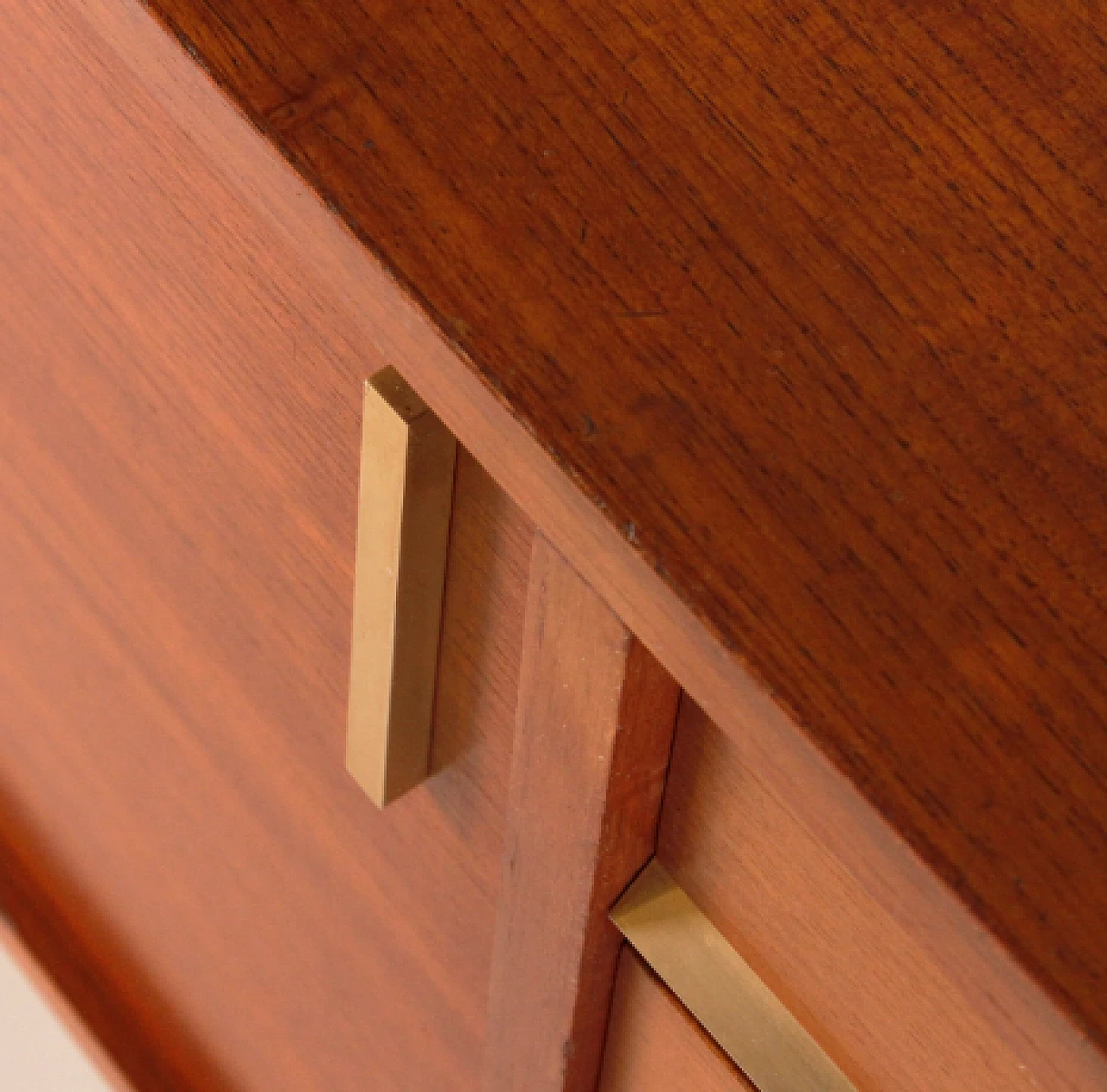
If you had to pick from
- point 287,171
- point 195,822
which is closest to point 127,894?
point 195,822

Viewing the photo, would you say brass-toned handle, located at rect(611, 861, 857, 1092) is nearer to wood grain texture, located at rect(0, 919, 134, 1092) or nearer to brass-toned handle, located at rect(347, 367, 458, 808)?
brass-toned handle, located at rect(347, 367, 458, 808)

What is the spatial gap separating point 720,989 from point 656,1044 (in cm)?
5

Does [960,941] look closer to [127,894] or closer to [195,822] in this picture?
[195,822]

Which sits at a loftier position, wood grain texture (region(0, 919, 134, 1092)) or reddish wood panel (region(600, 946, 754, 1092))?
wood grain texture (region(0, 919, 134, 1092))

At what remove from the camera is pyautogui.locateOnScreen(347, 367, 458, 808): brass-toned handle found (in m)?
0.37

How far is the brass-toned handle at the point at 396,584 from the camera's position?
370mm

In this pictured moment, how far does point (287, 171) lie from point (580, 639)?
11cm

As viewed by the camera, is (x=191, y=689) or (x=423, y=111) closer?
(x=423, y=111)

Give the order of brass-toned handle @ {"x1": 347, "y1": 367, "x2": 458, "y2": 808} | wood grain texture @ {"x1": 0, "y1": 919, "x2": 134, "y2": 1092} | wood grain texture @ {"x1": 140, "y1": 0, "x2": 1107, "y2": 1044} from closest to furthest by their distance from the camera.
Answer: wood grain texture @ {"x1": 140, "y1": 0, "x2": 1107, "y2": 1044} → brass-toned handle @ {"x1": 347, "y1": 367, "x2": 458, "y2": 808} → wood grain texture @ {"x1": 0, "y1": 919, "x2": 134, "y2": 1092}

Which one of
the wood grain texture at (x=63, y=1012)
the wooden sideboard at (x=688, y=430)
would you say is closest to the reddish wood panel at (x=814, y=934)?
the wooden sideboard at (x=688, y=430)

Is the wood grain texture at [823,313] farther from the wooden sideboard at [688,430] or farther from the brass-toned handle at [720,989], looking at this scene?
the brass-toned handle at [720,989]

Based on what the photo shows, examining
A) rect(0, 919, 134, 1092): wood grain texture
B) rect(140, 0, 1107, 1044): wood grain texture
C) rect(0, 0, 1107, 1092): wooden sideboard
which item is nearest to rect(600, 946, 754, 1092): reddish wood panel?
rect(0, 0, 1107, 1092): wooden sideboard

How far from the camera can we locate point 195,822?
641 mm

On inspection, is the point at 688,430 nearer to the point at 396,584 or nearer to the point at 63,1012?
the point at 396,584
